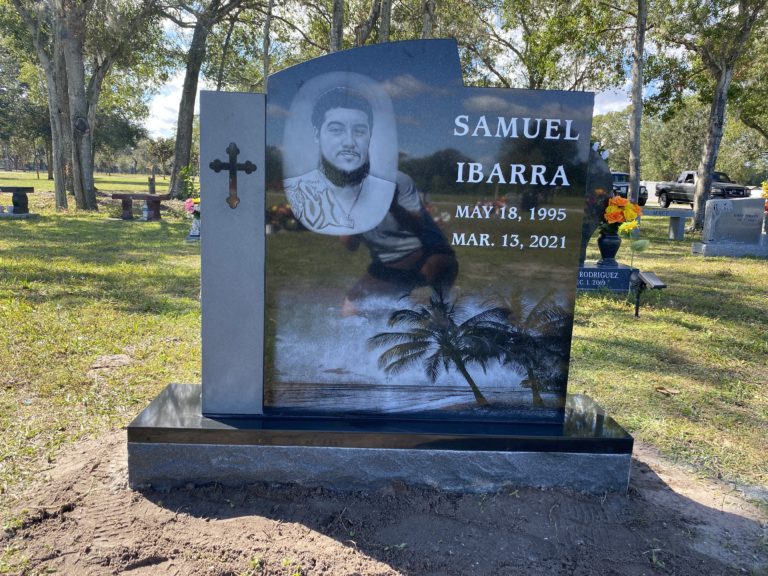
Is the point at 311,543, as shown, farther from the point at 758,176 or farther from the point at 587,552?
the point at 758,176

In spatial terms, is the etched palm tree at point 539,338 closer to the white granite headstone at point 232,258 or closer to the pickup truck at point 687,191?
the white granite headstone at point 232,258


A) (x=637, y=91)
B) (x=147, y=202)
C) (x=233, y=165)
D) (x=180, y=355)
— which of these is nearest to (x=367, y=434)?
(x=233, y=165)

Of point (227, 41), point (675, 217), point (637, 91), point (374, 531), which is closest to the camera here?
point (374, 531)

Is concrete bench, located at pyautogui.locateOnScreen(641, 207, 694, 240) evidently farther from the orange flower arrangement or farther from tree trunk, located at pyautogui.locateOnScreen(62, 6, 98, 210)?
tree trunk, located at pyautogui.locateOnScreen(62, 6, 98, 210)

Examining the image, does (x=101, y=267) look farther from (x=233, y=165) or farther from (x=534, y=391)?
(x=534, y=391)

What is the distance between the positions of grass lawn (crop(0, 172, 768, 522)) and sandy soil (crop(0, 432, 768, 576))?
1.26ft

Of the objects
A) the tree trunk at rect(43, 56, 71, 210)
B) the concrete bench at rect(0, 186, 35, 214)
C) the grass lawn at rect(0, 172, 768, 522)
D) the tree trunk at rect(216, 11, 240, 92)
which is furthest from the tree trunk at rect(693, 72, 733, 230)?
the tree trunk at rect(43, 56, 71, 210)

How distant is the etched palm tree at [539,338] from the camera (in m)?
2.96

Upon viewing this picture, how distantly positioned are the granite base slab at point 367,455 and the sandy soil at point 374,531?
0.24ft

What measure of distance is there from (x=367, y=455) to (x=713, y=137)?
17.8m

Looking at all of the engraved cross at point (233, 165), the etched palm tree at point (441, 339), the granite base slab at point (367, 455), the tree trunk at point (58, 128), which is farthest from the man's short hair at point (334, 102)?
the tree trunk at point (58, 128)

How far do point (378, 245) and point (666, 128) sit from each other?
55533 millimetres

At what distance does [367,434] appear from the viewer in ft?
9.22

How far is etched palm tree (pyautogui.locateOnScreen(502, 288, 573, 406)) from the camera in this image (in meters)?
2.96
